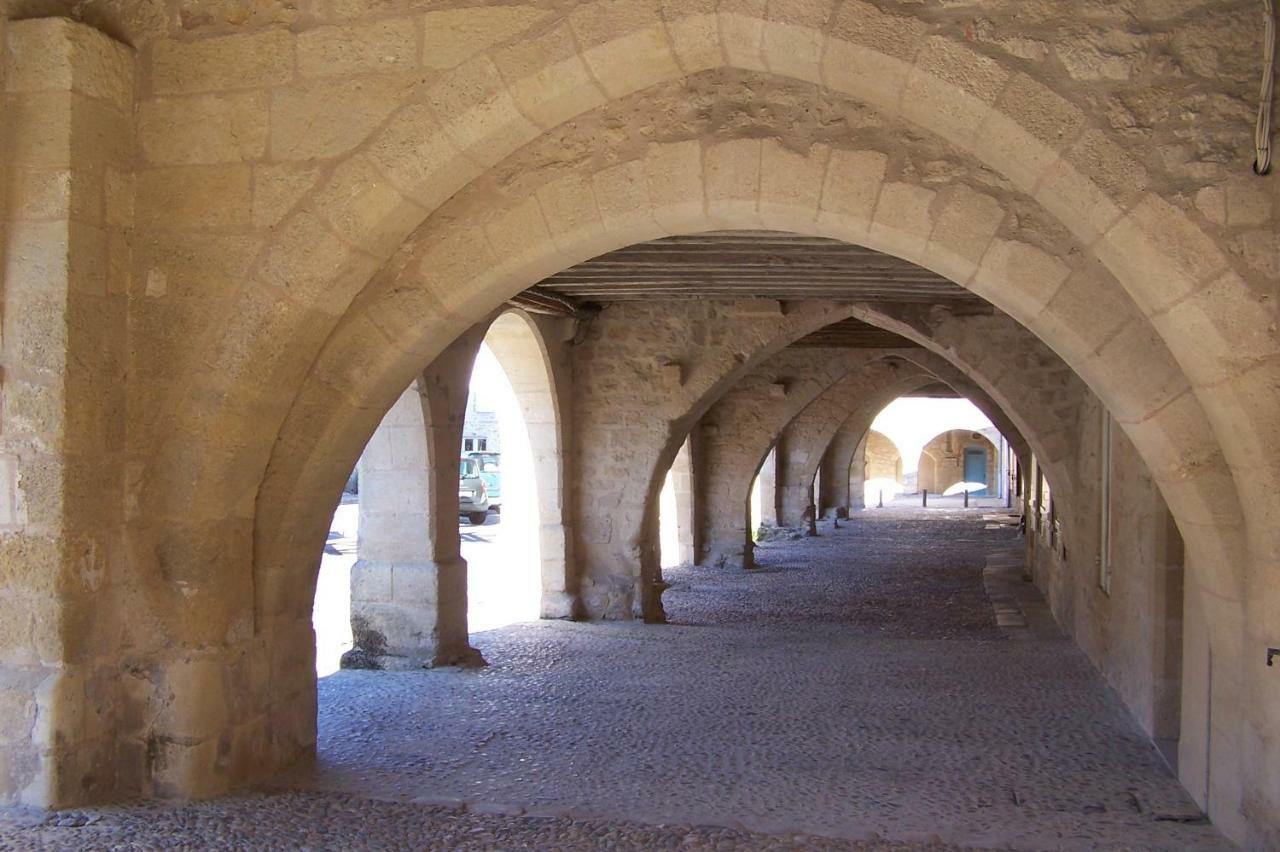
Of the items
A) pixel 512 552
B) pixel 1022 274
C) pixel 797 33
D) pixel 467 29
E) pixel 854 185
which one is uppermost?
pixel 467 29

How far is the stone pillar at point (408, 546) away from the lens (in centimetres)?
597

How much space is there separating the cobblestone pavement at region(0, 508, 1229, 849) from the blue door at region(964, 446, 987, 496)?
79.8 ft

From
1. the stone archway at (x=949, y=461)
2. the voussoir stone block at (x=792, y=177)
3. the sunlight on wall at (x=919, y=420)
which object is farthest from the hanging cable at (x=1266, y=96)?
the stone archway at (x=949, y=461)


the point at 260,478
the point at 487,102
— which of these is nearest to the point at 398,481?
the point at 260,478

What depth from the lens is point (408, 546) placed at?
604 centimetres

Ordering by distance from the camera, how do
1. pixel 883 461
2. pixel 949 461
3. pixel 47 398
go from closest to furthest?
pixel 47 398 < pixel 883 461 < pixel 949 461

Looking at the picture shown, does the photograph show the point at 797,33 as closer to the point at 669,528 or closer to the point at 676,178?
the point at 676,178

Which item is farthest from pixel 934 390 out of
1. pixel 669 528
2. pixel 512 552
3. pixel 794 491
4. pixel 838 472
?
pixel 512 552

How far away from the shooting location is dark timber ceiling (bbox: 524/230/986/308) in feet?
18.2

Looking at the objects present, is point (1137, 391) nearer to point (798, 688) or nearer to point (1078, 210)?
point (1078, 210)

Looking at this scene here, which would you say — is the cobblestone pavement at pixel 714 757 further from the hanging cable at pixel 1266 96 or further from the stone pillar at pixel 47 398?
the hanging cable at pixel 1266 96

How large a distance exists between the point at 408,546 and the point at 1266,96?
4.61 meters

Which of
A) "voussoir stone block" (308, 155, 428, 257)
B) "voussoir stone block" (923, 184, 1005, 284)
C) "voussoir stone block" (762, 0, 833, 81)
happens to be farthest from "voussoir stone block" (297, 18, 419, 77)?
"voussoir stone block" (923, 184, 1005, 284)

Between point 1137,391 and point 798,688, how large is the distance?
2.73 meters
